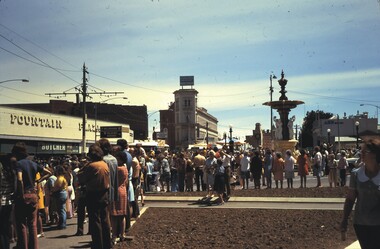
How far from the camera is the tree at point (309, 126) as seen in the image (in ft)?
404

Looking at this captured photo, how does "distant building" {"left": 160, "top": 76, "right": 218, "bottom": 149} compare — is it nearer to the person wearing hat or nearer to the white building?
the white building

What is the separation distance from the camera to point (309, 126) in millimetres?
128375

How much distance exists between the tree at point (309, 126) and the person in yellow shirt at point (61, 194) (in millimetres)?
114901

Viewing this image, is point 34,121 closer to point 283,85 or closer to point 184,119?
point 283,85

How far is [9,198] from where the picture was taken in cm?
712

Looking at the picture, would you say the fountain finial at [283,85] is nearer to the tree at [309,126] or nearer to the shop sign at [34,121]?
the shop sign at [34,121]

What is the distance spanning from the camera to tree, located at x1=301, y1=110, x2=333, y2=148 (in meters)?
123

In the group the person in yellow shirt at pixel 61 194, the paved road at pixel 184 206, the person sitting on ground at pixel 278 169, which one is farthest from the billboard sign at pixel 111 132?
the person in yellow shirt at pixel 61 194

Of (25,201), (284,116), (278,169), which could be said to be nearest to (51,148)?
(284,116)

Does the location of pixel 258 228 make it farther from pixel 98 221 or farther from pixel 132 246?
pixel 98 221

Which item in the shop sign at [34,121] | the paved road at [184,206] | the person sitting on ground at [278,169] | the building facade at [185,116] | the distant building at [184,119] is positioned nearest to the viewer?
the paved road at [184,206]

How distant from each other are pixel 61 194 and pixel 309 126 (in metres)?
123

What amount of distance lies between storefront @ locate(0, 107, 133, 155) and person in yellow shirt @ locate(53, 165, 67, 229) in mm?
30736

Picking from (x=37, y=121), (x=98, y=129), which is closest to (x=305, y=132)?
(x=98, y=129)
